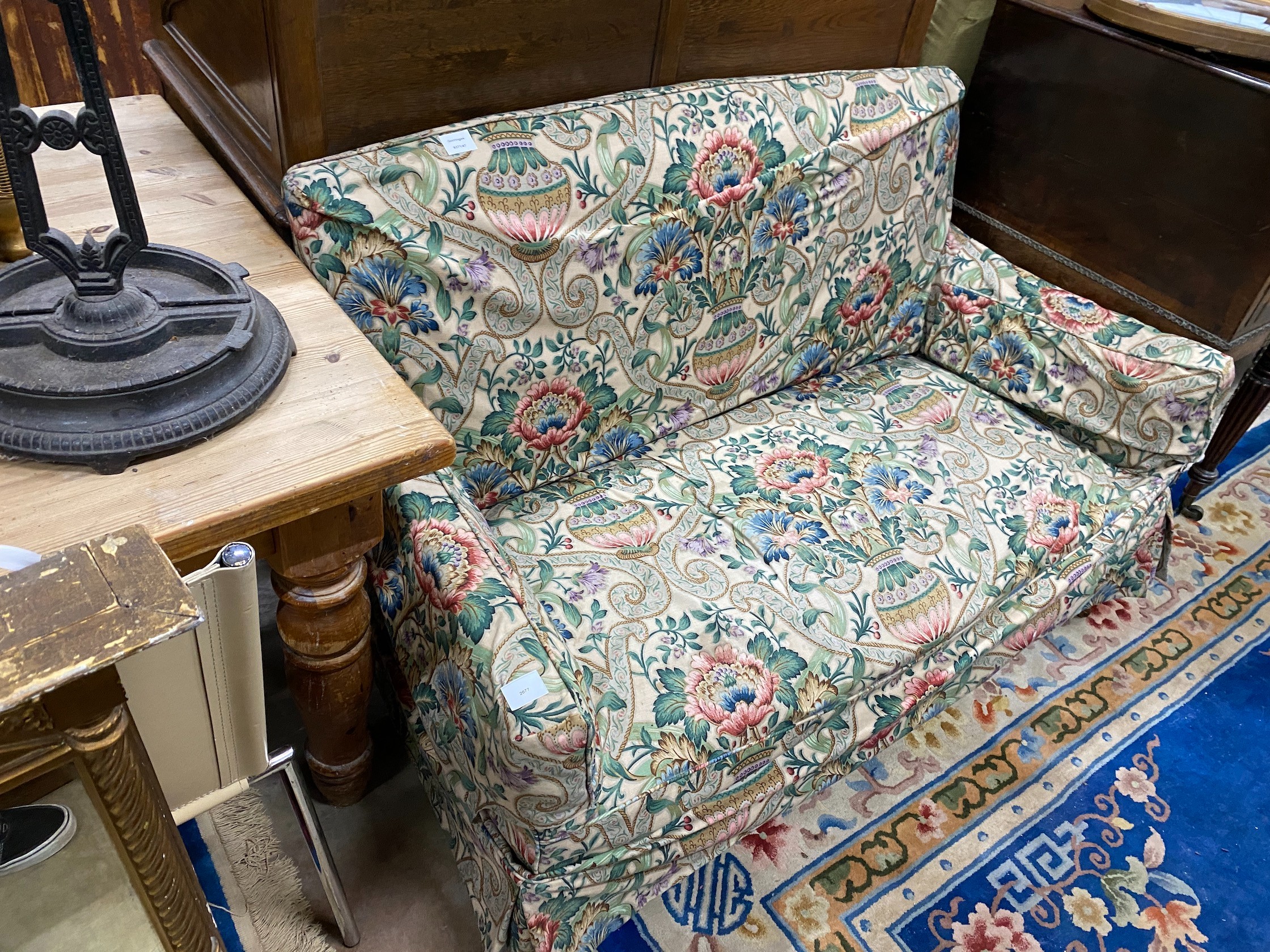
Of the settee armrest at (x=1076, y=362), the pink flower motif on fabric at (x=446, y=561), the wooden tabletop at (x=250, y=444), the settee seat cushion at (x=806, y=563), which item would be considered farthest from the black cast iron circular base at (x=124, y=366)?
the settee armrest at (x=1076, y=362)

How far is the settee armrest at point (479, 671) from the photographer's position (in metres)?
0.94

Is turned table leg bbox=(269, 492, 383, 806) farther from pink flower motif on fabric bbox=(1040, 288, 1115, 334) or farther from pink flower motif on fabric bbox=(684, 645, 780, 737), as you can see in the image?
pink flower motif on fabric bbox=(1040, 288, 1115, 334)

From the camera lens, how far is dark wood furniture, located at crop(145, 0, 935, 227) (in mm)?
1108

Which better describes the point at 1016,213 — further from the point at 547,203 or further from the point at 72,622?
the point at 72,622

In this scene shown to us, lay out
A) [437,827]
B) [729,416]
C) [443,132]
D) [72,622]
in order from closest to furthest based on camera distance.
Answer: [72,622]
[443,132]
[437,827]
[729,416]

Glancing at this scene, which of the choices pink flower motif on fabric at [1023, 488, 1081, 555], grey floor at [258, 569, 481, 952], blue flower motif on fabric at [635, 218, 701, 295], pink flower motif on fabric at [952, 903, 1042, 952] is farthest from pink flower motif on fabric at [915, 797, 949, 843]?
blue flower motif on fabric at [635, 218, 701, 295]

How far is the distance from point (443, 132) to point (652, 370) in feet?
1.59

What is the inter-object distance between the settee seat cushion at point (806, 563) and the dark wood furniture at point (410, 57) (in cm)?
57

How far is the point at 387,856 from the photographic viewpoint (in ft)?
4.50

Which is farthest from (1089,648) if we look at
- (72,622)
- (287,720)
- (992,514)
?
(72,622)

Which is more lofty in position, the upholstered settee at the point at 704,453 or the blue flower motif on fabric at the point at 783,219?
the blue flower motif on fabric at the point at 783,219

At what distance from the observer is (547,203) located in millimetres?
1253

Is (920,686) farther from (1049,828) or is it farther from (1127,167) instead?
(1127,167)

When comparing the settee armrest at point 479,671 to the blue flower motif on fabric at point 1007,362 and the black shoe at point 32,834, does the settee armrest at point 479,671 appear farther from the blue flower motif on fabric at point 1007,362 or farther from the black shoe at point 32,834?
the blue flower motif on fabric at point 1007,362
